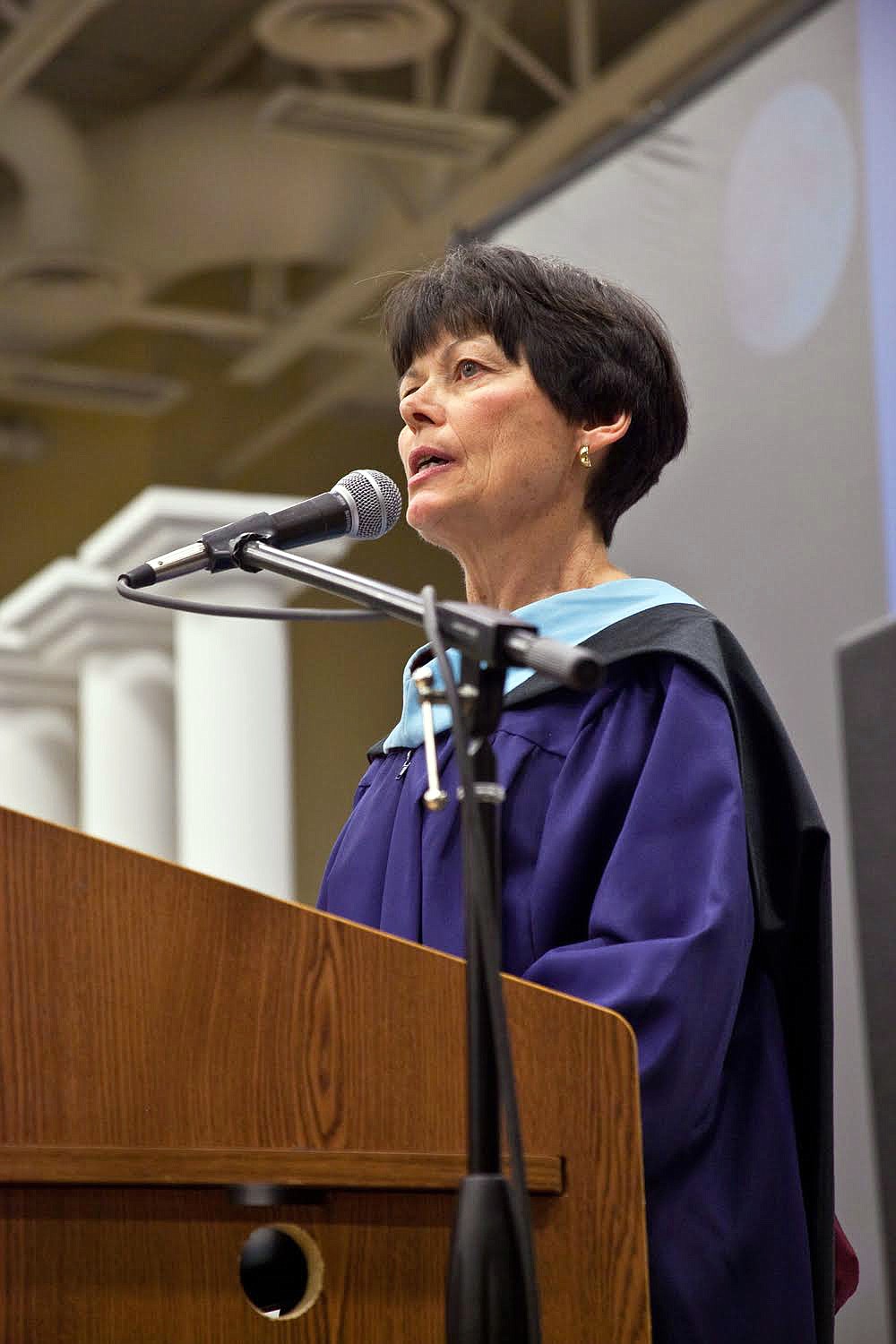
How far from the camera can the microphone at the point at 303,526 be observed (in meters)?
1.71

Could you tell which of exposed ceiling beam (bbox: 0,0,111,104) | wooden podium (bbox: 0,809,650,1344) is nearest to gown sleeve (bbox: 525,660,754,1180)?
wooden podium (bbox: 0,809,650,1344)

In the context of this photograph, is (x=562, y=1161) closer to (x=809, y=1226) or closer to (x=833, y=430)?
(x=809, y=1226)

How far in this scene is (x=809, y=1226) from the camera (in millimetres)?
1840

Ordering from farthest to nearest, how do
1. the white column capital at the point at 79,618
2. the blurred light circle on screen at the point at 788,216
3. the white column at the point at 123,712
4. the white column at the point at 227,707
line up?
the white column at the point at 123,712, the white column capital at the point at 79,618, the white column at the point at 227,707, the blurred light circle on screen at the point at 788,216

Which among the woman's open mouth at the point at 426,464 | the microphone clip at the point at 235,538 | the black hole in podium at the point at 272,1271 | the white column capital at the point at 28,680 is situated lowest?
the black hole in podium at the point at 272,1271

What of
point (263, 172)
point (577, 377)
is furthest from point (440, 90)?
point (577, 377)

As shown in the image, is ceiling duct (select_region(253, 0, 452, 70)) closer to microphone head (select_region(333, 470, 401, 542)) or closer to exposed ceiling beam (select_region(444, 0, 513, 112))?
exposed ceiling beam (select_region(444, 0, 513, 112))

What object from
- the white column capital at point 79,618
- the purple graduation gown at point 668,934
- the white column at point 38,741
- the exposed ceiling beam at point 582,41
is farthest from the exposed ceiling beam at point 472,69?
the purple graduation gown at point 668,934

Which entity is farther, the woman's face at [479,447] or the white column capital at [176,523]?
the white column capital at [176,523]

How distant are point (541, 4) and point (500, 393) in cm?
618

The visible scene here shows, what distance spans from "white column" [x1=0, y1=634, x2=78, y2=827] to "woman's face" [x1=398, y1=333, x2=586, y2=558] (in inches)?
131

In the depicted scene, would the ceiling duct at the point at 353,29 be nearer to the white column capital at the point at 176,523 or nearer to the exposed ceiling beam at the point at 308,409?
the white column capital at the point at 176,523

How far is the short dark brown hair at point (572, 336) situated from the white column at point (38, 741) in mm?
3291

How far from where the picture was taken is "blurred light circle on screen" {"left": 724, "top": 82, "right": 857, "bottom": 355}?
11.1ft
